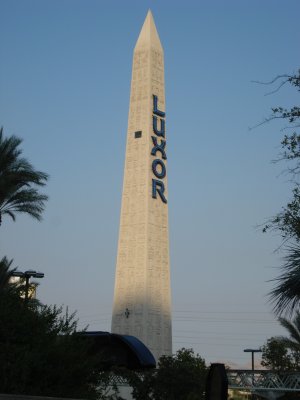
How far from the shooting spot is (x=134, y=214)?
51.5 meters

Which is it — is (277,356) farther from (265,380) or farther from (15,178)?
(15,178)

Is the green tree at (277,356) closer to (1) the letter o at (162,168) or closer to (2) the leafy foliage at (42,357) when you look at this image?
(1) the letter o at (162,168)

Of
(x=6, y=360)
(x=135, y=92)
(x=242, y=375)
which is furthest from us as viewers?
(x=242, y=375)

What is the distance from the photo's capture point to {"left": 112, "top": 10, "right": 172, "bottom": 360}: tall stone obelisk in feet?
165

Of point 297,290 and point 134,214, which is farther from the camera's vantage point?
point 134,214

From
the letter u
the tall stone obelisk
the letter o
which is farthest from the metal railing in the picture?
the letter u

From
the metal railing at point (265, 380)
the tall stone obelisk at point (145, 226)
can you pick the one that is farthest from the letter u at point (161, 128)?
the metal railing at point (265, 380)

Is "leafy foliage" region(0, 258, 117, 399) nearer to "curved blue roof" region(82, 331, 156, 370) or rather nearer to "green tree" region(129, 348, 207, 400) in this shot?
"curved blue roof" region(82, 331, 156, 370)

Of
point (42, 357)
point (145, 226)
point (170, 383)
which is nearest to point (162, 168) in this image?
point (145, 226)

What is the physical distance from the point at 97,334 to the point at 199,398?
28.1 meters

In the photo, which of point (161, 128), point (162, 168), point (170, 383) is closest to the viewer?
point (170, 383)

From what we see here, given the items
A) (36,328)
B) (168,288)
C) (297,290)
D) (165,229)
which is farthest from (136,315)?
(297,290)

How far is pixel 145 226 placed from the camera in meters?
50.6

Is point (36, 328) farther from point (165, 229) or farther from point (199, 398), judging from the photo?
point (165, 229)
